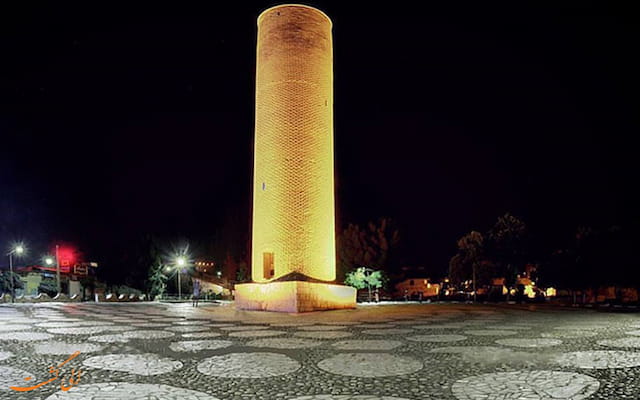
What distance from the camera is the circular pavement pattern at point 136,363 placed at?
4.19 metres

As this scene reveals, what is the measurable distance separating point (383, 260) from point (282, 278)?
26.1 meters

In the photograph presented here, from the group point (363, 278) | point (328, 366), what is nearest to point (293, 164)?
point (328, 366)

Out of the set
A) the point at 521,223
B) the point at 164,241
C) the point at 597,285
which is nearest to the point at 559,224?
the point at 521,223

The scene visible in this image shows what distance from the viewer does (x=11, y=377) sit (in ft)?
12.7

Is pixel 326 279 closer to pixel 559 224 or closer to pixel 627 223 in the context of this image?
pixel 627 223

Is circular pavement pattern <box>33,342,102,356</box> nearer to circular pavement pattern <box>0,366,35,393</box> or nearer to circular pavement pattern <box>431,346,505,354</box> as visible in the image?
circular pavement pattern <box>0,366,35,393</box>

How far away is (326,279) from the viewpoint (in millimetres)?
17500

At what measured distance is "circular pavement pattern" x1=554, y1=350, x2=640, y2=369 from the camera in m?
4.23

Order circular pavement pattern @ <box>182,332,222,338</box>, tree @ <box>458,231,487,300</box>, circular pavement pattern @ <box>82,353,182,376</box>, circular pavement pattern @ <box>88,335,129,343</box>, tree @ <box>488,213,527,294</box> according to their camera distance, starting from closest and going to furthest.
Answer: circular pavement pattern @ <box>82,353,182,376</box> < circular pavement pattern @ <box>88,335,129,343</box> < circular pavement pattern @ <box>182,332,222,338</box> < tree @ <box>488,213,527,294</box> < tree @ <box>458,231,487,300</box>

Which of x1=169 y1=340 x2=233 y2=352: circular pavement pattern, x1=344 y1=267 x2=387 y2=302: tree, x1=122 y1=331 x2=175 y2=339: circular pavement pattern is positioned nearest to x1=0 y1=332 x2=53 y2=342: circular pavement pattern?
x1=122 y1=331 x2=175 y2=339: circular pavement pattern

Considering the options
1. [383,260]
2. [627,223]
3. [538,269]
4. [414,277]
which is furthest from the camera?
[414,277]

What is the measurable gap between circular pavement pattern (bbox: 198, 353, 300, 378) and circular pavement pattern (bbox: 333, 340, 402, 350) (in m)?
0.94

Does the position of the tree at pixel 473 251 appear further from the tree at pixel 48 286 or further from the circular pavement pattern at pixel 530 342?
the circular pavement pattern at pixel 530 342

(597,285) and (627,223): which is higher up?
(627,223)
